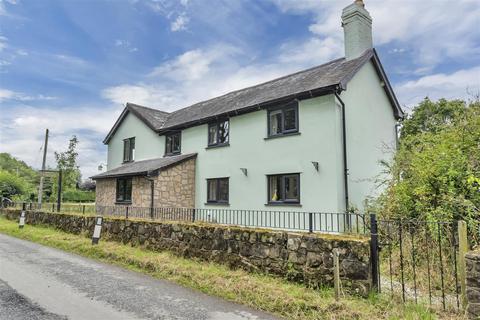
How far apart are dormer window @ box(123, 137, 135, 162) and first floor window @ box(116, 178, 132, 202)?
331 cm

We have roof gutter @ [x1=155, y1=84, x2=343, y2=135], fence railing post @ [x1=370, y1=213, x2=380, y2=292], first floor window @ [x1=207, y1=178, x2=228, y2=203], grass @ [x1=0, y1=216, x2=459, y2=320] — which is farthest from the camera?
first floor window @ [x1=207, y1=178, x2=228, y2=203]

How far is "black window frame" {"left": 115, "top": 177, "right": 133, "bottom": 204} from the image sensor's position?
1855 centimetres

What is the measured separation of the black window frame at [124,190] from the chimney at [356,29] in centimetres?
1398

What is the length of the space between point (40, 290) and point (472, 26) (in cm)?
1591

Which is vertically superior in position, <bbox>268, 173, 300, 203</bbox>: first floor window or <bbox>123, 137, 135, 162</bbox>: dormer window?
<bbox>123, 137, 135, 162</bbox>: dormer window

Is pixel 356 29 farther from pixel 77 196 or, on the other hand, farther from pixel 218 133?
pixel 77 196

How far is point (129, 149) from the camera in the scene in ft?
75.0

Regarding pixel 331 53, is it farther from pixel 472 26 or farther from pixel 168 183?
pixel 168 183

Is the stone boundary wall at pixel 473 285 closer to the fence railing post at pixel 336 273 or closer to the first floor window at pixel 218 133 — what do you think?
the fence railing post at pixel 336 273

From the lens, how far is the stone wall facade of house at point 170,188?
1633cm

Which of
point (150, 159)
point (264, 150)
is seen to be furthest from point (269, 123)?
point (150, 159)

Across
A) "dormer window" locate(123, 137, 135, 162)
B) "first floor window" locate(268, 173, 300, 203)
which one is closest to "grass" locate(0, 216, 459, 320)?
"first floor window" locate(268, 173, 300, 203)

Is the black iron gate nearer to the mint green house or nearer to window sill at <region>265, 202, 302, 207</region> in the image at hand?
the mint green house

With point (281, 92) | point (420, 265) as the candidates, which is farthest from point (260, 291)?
point (281, 92)
